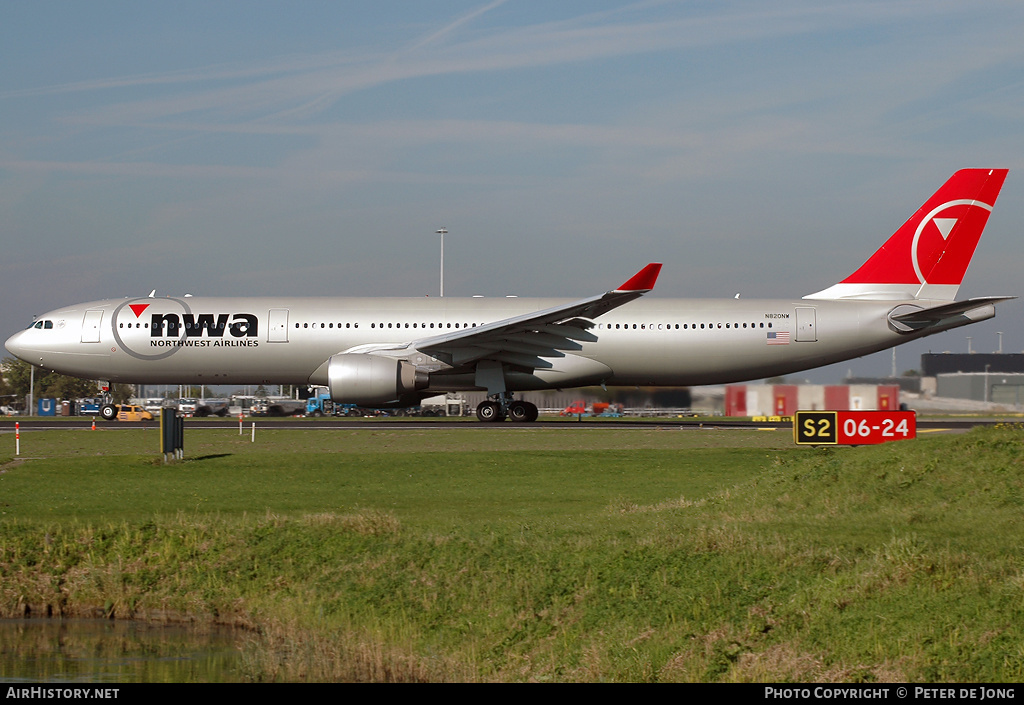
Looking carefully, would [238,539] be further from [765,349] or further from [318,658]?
[765,349]

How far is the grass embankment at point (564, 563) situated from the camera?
1175 centimetres

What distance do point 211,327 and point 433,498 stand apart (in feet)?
64.2

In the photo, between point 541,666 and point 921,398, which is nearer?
Answer: point 541,666

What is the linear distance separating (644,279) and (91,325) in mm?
19253

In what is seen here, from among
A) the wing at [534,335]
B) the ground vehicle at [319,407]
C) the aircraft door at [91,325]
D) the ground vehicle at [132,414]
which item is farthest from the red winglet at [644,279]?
the ground vehicle at [319,407]

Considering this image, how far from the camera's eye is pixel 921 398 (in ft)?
112

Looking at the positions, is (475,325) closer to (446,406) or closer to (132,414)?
(132,414)

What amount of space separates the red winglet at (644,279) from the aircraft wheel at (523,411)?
6.08 m

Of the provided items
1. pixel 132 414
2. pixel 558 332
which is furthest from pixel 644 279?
pixel 132 414

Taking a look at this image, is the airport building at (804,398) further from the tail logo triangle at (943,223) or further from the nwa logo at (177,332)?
the nwa logo at (177,332)

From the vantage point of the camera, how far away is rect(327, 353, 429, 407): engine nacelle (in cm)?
3266

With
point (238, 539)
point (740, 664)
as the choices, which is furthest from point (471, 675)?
point (238, 539)

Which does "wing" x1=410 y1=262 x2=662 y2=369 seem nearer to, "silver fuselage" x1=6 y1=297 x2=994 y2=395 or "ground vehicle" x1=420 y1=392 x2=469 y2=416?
"silver fuselage" x1=6 y1=297 x2=994 y2=395

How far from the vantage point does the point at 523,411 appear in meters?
36.2
